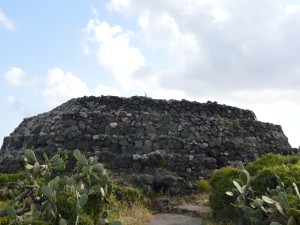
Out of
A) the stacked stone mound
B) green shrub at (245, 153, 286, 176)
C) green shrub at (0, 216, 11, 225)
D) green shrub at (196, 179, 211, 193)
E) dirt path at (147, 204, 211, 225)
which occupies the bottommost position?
green shrub at (0, 216, 11, 225)

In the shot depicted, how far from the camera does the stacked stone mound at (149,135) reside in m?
14.7

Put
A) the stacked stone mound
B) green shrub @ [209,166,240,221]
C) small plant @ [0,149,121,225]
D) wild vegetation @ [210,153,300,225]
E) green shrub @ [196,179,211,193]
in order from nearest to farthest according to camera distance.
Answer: small plant @ [0,149,121,225], wild vegetation @ [210,153,300,225], green shrub @ [209,166,240,221], green shrub @ [196,179,211,193], the stacked stone mound

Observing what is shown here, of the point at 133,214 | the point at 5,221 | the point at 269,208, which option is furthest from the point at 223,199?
the point at 5,221

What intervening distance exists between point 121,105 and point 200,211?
7.74m

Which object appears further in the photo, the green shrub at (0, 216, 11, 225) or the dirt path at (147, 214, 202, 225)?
the dirt path at (147, 214, 202, 225)

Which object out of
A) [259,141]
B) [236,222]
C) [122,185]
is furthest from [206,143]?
[236,222]

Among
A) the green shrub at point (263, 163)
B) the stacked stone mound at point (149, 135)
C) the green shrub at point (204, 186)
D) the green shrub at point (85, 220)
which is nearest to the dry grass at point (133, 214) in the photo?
Answer: the green shrub at point (204, 186)

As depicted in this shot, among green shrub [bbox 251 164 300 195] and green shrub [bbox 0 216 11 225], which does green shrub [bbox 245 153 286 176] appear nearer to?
green shrub [bbox 251 164 300 195]

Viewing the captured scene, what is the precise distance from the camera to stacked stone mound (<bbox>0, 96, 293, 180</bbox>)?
48.2 ft

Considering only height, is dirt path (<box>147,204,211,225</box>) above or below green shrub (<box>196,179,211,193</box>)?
below

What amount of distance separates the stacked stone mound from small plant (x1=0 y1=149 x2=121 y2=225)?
6.95 meters

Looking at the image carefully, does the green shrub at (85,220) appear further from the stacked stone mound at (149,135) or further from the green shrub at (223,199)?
the stacked stone mound at (149,135)

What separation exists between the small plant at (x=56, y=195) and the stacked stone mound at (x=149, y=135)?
695 centimetres

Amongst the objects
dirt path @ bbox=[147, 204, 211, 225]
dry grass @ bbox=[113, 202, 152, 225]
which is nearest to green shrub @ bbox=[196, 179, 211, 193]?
dirt path @ bbox=[147, 204, 211, 225]
